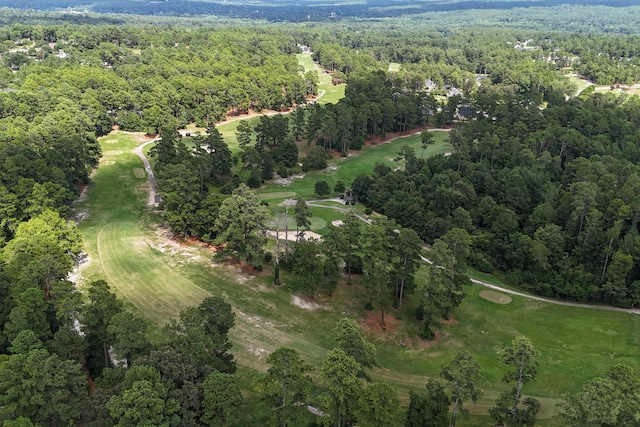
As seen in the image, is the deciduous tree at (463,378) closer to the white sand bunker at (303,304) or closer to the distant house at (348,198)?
the white sand bunker at (303,304)

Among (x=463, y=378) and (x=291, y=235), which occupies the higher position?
(x=463, y=378)

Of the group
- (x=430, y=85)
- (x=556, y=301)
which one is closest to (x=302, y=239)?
(x=556, y=301)

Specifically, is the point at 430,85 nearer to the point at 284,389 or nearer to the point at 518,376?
the point at 518,376

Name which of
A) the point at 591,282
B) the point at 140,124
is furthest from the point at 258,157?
the point at 591,282

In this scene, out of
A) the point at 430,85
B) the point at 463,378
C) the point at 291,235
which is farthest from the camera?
the point at 430,85

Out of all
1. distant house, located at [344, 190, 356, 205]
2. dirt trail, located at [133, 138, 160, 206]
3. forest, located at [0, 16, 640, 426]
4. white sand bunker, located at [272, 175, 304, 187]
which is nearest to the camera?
forest, located at [0, 16, 640, 426]

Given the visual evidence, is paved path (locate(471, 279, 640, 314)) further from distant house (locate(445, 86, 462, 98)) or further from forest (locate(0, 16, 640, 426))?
distant house (locate(445, 86, 462, 98))

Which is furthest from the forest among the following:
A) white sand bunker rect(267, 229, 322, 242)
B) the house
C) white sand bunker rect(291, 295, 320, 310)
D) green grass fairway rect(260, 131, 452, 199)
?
the house

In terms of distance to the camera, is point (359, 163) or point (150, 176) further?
point (359, 163)
